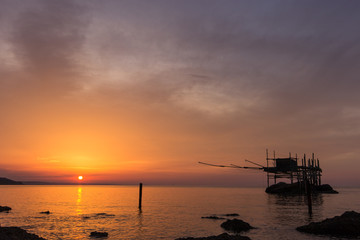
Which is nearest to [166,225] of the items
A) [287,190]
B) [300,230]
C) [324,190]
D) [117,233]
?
[117,233]

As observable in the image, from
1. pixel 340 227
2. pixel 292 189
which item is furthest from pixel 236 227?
pixel 292 189

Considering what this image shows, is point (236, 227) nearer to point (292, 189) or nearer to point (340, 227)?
point (340, 227)

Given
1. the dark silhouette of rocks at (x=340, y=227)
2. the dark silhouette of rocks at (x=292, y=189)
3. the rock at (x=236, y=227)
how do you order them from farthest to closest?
the dark silhouette of rocks at (x=292, y=189) < the rock at (x=236, y=227) < the dark silhouette of rocks at (x=340, y=227)

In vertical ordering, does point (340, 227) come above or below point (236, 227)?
above

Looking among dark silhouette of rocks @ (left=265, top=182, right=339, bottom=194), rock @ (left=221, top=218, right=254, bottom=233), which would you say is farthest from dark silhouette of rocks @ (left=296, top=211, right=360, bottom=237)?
dark silhouette of rocks @ (left=265, top=182, right=339, bottom=194)

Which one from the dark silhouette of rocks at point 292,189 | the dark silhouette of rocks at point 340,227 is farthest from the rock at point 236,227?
the dark silhouette of rocks at point 292,189

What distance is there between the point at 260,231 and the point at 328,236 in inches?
255

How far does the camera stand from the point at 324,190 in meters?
110

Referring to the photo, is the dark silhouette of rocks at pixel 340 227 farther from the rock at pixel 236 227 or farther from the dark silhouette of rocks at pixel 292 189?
the dark silhouette of rocks at pixel 292 189

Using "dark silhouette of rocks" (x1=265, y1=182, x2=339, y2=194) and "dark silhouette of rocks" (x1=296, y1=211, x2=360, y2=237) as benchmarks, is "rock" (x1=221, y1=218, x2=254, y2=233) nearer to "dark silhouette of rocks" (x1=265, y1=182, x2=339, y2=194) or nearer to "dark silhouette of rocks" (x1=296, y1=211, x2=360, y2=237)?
"dark silhouette of rocks" (x1=296, y1=211, x2=360, y2=237)

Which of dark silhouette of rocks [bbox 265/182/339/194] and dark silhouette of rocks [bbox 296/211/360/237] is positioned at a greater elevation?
dark silhouette of rocks [bbox 296/211/360/237]

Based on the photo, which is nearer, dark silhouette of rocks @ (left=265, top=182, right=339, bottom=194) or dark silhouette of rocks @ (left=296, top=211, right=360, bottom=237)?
dark silhouette of rocks @ (left=296, top=211, right=360, bottom=237)

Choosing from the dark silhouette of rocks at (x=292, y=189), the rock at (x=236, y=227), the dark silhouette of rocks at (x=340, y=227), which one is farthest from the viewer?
the dark silhouette of rocks at (x=292, y=189)

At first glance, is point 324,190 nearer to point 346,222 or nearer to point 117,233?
point 346,222
